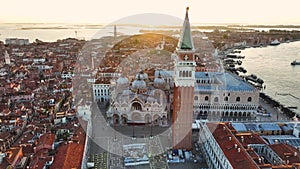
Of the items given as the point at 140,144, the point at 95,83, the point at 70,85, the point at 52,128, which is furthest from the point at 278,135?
the point at 70,85

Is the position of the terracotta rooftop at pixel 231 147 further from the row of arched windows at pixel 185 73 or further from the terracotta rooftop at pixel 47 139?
the terracotta rooftop at pixel 47 139

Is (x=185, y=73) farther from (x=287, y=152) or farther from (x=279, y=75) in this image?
(x=279, y=75)

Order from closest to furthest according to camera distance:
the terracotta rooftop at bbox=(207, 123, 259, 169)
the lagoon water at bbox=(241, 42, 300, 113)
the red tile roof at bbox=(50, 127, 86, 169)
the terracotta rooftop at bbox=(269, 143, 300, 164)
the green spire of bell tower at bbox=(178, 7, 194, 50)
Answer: the terracotta rooftop at bbox=(207, 123, 259, 169) < the terracotta rooftop at bbox=(269, 143, 300, 164) < the red tile roof at bbox=(50, 127, 86, 169) < the green spire of bell tower at bbox=(178, 7, 194, 50) < the lagoon water at bbox=(241, 42, 300, 113)

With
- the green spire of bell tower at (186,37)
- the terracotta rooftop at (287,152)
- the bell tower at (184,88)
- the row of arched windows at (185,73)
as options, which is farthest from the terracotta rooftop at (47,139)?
the terracotta rooftop at (287,152)

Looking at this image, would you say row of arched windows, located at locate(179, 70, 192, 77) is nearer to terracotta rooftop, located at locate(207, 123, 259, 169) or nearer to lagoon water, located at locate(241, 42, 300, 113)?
terracotta rooftop, located at locate(207, 123, 259, 169)

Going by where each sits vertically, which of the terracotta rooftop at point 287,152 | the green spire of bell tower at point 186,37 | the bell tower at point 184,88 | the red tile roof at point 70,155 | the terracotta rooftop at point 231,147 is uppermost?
the green spire of bell tower at point 186,37

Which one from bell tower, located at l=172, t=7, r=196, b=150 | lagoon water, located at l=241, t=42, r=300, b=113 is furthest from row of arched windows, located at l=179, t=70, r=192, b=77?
lagoon water, located at l=241, t=42, r=300, b=113

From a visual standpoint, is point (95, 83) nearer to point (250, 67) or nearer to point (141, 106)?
point (141, 106)
